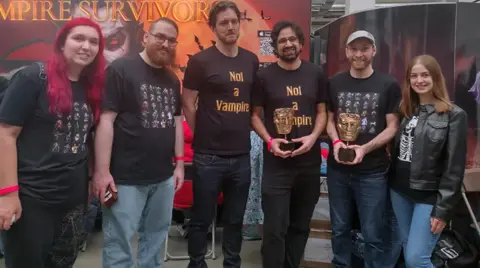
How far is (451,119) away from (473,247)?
1.41 metres

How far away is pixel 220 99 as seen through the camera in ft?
7.44

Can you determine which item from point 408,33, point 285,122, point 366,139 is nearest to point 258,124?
point 285,122

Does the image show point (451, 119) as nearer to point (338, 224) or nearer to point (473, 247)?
point (338, 224)

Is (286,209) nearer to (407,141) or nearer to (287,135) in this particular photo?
(287,135)

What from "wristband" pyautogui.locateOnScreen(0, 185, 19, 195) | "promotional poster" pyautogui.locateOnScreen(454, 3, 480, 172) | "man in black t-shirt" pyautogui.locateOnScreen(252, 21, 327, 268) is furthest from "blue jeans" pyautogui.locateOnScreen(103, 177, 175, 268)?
"promotional poster" pyautogui.locateOnScreen(454, 3, 480, 172)

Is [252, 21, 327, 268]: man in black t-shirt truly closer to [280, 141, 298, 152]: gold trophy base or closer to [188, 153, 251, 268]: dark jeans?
[280, 141, 298, 152]: gold trophy base

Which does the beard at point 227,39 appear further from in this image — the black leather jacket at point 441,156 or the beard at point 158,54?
the black leather jacket at point 441,156

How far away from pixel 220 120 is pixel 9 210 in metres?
1.14

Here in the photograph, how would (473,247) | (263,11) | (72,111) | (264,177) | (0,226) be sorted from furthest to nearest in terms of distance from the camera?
1. (263,11)
2. (473,247)
3. (264,177)
4. (72,111)
5. (0,226)

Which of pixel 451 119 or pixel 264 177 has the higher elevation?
pixel 451 119

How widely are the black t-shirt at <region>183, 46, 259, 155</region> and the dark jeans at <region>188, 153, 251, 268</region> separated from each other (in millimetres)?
66

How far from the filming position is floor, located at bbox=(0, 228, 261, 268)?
3.23 meters

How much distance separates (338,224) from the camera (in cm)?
252

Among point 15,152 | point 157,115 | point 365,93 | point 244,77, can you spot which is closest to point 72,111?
point 15,152
